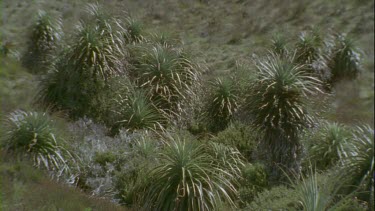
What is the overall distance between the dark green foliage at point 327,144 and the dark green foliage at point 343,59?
3664 mm

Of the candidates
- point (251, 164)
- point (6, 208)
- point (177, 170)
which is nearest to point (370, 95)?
point (251, 164)

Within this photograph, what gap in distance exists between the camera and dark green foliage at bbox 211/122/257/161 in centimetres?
1243

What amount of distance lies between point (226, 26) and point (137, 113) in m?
9.37

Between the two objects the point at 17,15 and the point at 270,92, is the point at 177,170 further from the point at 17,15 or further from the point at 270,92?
the point at 17,15

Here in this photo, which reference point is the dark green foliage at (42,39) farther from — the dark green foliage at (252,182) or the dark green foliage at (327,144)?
the dark green foliage at (327,144)

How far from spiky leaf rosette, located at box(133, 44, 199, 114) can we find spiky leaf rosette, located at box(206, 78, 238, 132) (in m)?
0.76

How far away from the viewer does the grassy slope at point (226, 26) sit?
1281cm

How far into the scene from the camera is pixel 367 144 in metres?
8.05

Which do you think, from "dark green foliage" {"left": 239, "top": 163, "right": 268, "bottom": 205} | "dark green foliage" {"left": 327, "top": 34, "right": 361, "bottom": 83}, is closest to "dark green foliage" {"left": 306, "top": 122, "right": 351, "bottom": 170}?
"dark green foliage" {"left": 239, "top": 163, "right": 268, "bottom": 205}

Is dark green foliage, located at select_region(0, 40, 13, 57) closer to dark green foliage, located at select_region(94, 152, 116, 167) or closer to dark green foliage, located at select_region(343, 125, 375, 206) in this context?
dark green foliage, located at select_region(94, 152, 116, 167)

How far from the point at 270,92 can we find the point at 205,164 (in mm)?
2577

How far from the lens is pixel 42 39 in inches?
628

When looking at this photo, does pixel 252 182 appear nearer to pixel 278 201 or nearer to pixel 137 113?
pixel 278 201

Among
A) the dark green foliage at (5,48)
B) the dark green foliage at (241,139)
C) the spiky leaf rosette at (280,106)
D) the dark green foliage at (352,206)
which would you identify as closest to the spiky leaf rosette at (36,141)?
the dark green foliage at (241,139)
